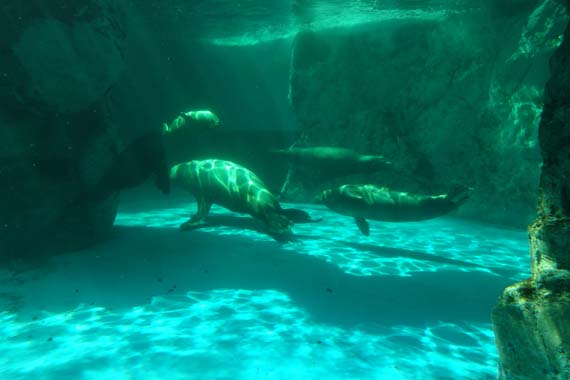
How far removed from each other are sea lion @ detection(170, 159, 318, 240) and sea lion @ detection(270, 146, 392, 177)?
3.90 meters

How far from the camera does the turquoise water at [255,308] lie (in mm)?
3965

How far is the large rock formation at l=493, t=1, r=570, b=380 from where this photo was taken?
248 cm

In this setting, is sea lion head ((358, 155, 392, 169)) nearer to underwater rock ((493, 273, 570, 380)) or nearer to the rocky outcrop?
the rocky outcrop

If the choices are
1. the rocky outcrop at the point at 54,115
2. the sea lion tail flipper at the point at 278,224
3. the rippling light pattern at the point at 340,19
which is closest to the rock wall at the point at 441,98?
the rippling light pattern at the point at 340,19

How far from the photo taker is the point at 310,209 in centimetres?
1289

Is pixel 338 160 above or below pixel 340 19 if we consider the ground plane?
below

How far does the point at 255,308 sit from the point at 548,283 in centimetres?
380

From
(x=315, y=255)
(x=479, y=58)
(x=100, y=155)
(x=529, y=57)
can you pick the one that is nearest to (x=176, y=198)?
(x=100, y=155)

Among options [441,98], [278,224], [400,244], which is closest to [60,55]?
[278,224]

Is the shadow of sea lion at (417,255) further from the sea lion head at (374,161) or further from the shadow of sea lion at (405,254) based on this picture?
the sea lion head at (374,161)

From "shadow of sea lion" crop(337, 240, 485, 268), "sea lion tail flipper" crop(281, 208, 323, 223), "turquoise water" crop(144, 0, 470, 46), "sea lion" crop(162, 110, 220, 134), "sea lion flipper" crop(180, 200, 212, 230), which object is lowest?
"shadow of sea lion" crop(337, 240, 485, 268)

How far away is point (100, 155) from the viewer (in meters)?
7.84

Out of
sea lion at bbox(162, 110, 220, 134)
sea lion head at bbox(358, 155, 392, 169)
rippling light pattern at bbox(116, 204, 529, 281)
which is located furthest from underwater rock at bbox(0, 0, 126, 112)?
sea lion head at bbox(358, 155, 392, 169)

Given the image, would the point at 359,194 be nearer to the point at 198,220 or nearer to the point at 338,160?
the point at 338,160
